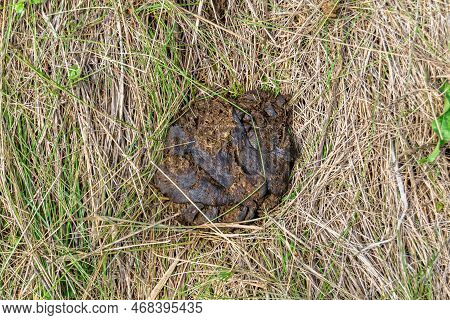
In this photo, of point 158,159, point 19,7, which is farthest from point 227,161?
point 19,7

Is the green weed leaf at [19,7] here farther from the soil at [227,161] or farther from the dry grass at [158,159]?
the soil at [227,161]

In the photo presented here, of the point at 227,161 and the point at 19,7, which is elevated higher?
the point at 19,7

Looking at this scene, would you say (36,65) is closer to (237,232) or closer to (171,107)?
(171,107)

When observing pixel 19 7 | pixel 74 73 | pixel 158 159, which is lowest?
pixel 158 159

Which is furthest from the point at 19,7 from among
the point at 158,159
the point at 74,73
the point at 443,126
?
the point at 443,126

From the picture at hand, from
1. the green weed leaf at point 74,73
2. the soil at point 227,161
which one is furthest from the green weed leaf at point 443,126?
the green weed leaf at point 74,73

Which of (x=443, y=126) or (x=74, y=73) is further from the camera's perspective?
(x=74, y=73)

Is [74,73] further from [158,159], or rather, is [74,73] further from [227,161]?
[227,161]

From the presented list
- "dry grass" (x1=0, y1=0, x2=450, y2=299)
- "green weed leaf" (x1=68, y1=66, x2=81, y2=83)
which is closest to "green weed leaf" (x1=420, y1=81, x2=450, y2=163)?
"dry grass" (x1=0, y1=0, x2=450, y2=299)
